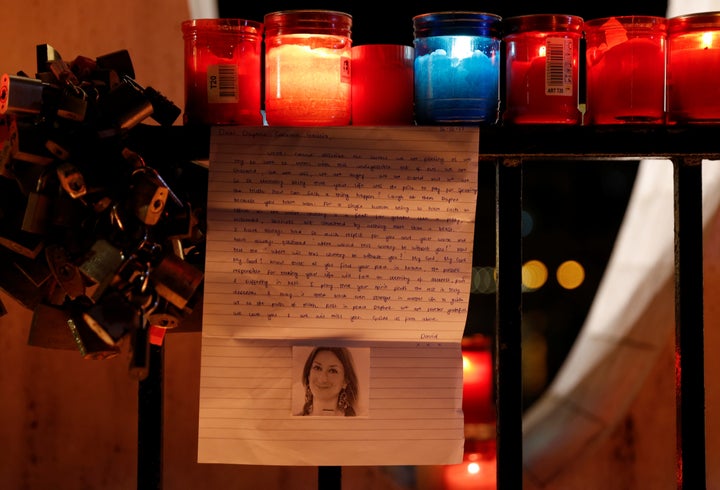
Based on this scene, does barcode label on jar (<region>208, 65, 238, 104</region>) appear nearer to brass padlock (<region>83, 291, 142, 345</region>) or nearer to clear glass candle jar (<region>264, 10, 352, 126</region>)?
clear glass candle jar (<region>264, 10, 352, 126</region>)

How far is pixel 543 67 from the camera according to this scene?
0.87 metres

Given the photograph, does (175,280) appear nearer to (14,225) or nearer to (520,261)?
(14,225)

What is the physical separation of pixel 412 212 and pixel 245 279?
0.60 ft

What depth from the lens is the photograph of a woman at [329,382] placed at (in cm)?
88

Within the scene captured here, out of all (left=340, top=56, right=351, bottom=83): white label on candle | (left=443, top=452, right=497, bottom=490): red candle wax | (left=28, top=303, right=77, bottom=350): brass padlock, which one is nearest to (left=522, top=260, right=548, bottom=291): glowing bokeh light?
(left=443, top=452, right=497, bottom=490): red candle wax

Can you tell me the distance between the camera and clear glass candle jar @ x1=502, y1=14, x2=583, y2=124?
867 mm

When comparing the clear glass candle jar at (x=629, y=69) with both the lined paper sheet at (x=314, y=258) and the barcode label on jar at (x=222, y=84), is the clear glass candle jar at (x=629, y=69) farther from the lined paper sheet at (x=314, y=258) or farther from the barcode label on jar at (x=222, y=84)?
the barcode label on jar at (x=222, y=84)

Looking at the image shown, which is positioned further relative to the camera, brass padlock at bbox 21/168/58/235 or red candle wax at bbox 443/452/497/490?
red candle wax at bbox 443/452/497/490

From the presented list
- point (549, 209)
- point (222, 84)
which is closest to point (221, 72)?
point (222, 84)

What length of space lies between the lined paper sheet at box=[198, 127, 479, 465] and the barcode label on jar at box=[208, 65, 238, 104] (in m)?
0.03

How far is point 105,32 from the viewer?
1482 millimetres

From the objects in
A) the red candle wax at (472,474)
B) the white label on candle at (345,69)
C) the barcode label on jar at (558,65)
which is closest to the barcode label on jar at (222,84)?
the white label on candle at (345,69)

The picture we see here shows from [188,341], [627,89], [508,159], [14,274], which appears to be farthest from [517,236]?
Answer: [188,341]

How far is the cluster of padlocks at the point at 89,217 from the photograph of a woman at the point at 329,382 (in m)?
0.14
